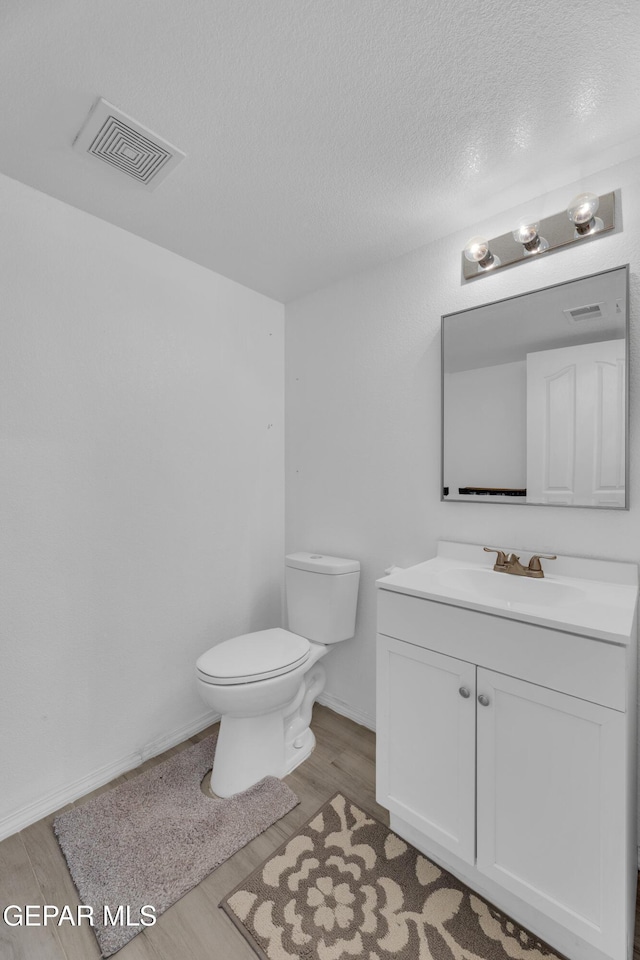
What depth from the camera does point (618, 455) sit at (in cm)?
136

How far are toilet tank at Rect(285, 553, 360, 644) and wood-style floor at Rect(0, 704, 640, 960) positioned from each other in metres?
0.54

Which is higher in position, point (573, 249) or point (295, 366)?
point (573, 249)

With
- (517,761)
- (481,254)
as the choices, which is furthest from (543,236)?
(517,761)

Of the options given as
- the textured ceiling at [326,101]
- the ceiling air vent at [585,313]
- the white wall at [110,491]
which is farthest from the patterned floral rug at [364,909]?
the textured ceiling at [326,101]

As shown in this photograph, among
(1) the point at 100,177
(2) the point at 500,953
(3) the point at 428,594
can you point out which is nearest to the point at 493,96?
(1) the point at 100,177

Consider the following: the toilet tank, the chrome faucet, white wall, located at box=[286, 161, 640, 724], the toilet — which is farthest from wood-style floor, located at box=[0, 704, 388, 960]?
the chrome faucet

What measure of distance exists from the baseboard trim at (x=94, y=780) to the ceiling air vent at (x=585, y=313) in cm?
232

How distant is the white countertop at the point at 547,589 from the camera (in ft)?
3.44

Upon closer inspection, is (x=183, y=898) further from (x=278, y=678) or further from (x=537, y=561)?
(x=537, y=561)

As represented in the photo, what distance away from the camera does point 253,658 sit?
1693 millimetres

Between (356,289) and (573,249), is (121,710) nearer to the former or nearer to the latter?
(356,289)

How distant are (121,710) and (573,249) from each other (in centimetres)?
248

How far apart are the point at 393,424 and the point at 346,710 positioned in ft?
4.78

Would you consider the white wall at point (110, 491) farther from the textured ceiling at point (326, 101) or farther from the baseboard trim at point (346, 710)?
the baseboard trim at point (346, 710)
